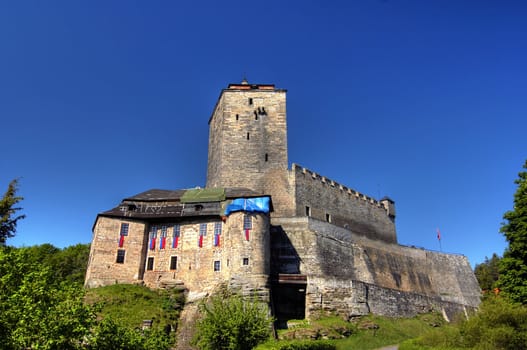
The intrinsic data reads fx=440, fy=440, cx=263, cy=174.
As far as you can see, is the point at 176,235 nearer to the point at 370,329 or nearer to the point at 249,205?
the point at 249,205

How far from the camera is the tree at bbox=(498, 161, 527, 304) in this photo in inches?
968

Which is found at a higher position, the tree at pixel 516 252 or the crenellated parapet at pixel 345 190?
the crenellated parapet at pixel 345 190

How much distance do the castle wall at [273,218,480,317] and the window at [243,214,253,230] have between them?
5706 millimetres

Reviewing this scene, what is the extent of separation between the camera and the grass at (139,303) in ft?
95.2

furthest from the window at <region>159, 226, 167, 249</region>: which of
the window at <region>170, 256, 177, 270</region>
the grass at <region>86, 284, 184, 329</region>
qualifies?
the grass at <region>86, 284, 184, 329</region>

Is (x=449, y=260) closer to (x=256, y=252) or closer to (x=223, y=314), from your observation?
(x=256, y=252)

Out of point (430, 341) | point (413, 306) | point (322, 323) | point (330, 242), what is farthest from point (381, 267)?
point (430, 341)

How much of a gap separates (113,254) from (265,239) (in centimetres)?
1210

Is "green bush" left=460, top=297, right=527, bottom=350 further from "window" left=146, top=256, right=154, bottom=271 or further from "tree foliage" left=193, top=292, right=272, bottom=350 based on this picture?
"window" left=146, top=256, right=154, bottom=271

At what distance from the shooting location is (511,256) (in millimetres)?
25906

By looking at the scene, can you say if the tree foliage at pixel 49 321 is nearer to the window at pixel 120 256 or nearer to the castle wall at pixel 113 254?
the castle wall at pixel 113 254

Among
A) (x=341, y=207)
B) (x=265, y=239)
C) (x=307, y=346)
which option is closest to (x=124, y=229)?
(x=265, y=239)

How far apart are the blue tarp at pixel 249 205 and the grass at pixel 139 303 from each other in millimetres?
7408

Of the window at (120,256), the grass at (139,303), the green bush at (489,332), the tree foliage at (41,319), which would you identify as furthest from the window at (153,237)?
the green bush at (489,332)
